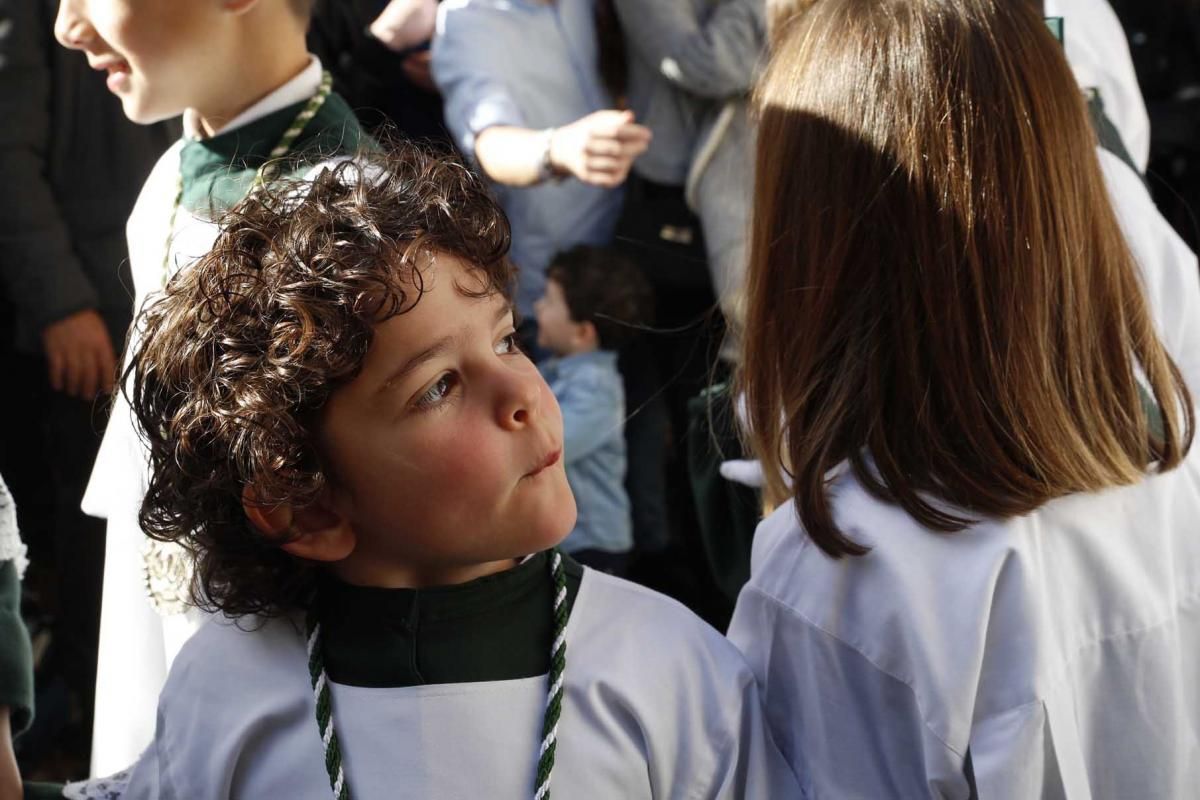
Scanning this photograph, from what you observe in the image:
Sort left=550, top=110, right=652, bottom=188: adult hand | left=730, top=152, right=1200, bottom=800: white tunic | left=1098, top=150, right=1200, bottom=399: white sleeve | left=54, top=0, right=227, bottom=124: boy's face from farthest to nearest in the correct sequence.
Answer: left=550, top=110, right=652, bottom=188: adult hand → left=1098, top=150, right=1200, bottom=399: white sleeve → left=54, top=0, right=227, bottom=124: boy's face → left=730, top=152, right=1200, bottom=800: white tunic

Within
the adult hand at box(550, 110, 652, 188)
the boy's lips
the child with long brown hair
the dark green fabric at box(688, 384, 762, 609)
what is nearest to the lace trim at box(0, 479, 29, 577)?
the boy's lips

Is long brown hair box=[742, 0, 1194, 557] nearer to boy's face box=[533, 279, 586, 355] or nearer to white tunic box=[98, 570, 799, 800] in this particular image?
white tunic box=[98, 570, 799, 800]

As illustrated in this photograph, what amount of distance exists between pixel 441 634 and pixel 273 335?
1.09 feet

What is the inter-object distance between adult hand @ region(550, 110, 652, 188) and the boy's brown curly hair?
76 centimetres

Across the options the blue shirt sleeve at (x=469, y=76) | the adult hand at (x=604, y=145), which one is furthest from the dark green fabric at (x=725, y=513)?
the blue shirt sleeve at (x=469, y=76)

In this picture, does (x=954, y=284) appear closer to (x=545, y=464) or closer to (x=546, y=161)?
(x=545, y=464)

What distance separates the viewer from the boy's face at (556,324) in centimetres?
296

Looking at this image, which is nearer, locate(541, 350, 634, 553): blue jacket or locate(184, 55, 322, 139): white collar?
locate(184, 55, 322, 139): white collar

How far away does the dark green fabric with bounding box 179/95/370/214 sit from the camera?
1617mm

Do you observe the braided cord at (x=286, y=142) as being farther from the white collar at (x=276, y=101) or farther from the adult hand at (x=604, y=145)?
the adult hand at (x=604, y=145)

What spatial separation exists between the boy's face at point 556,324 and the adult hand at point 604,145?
672mm

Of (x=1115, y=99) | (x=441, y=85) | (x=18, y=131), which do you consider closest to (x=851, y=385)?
(x=1115, y=99)

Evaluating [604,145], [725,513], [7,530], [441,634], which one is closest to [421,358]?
[441,634]

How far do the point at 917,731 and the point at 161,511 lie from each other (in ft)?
2.67
